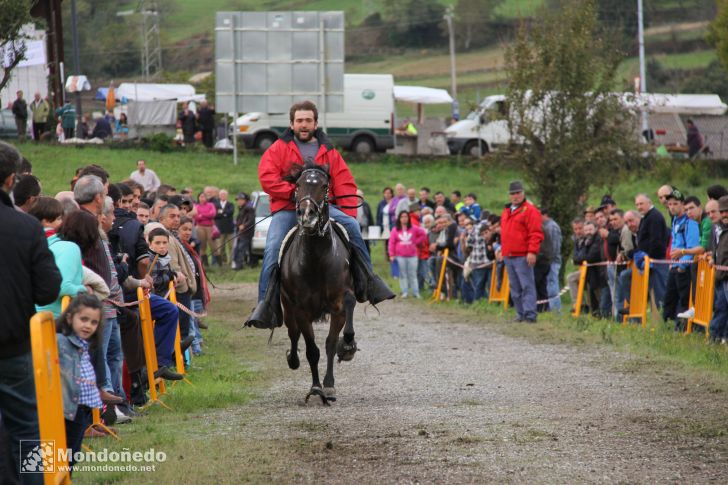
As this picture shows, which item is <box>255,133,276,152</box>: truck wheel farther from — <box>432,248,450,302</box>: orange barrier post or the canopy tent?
<box>432,248,450,302</box>: orange barrier post

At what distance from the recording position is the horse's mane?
1182cm

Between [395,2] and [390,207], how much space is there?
7731cm

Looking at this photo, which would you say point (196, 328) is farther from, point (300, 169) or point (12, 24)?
point (300, 169)

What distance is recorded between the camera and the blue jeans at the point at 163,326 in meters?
12.5

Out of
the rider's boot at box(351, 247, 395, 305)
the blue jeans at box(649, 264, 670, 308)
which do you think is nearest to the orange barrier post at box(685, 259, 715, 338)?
the blue jeans at box(649, 264, 670, 308)

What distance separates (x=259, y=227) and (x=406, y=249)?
801 centimetres

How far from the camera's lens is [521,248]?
2050 cm

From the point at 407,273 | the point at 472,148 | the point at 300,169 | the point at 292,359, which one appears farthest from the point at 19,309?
the point at 472,148

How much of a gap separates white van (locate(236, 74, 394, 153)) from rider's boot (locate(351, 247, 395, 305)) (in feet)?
118

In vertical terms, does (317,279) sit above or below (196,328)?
above

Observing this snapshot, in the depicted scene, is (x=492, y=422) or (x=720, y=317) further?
(x=720, y=317)

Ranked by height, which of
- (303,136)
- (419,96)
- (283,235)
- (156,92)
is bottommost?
(283,235)

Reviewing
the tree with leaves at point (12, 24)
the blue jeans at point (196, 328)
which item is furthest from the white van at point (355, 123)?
the blue jeans at point (196, 328)

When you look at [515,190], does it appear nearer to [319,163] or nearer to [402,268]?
[402,268]
